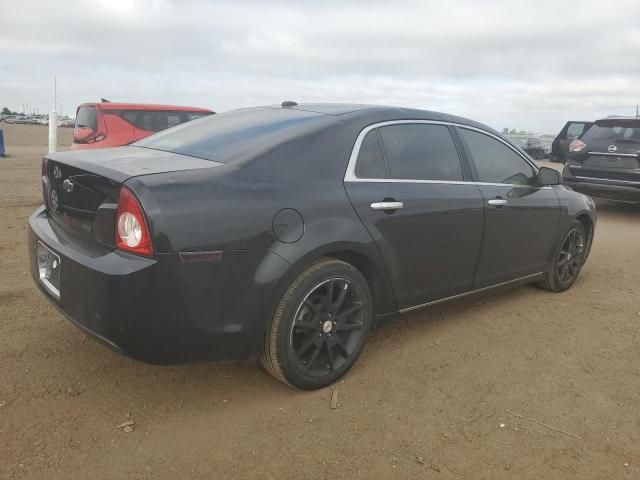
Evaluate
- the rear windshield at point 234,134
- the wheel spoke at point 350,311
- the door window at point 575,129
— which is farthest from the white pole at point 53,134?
the door window at point 575,129

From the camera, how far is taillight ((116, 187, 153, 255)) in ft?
7.75

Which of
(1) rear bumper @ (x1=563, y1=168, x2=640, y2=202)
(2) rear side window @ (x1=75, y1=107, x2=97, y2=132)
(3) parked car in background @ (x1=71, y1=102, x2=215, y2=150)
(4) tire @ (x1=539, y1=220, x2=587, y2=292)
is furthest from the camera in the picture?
(2) rear side window @ (x1=75, y1=107, x2=97, y2=132)

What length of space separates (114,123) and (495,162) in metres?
7.54

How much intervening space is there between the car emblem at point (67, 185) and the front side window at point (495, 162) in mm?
2498

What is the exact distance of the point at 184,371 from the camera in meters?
3.19

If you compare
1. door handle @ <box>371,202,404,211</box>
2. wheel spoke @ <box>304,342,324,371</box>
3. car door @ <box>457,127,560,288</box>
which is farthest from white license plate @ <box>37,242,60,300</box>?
car door @ <box>457,127,560,288</box>

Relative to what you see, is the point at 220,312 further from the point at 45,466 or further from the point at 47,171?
the point at 47,171

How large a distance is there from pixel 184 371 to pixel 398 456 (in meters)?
1.35

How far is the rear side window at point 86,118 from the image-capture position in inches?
384

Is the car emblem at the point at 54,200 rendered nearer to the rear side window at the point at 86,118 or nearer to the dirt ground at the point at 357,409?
the dirt ground at the point at 357,409

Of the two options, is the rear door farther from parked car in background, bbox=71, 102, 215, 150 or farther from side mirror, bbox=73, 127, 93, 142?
side mirror, bbox=73, 127, 93, 142

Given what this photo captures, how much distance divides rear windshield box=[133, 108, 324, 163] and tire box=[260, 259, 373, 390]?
713 millimetres

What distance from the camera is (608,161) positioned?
29.0ft

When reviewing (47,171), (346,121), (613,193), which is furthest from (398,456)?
(613,193)
